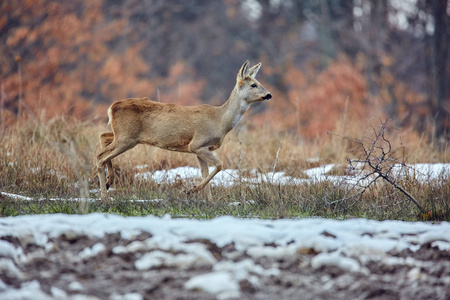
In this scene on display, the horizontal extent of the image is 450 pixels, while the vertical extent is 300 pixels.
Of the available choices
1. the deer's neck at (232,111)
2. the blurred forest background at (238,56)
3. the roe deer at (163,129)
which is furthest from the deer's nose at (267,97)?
the blurred forest background at (238,56)

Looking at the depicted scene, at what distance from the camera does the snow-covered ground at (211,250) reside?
135 inches

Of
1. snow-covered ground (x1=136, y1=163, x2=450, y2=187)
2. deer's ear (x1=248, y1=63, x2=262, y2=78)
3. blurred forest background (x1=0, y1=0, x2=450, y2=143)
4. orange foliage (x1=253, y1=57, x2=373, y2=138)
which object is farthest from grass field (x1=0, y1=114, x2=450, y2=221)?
orange foliage (x1=253, y1=57, x2=373, y2=138)

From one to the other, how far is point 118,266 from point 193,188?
3474 millimetres

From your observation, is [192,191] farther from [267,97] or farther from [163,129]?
[267,97]

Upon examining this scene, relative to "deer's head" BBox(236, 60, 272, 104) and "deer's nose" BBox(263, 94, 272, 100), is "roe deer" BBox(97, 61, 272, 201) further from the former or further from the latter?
"deer's nose" BBox(263, 94, 272, 100)

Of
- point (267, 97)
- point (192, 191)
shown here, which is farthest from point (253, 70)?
point (192, 191)

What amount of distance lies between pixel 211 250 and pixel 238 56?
27928mm

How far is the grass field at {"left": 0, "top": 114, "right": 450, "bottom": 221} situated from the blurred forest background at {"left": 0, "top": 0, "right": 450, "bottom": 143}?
2598 millimetres

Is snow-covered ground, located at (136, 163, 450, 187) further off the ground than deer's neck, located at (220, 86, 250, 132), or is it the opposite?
deer's neck, located at (220, 86, 250, 132)

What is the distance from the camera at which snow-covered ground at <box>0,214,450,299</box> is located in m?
3.43

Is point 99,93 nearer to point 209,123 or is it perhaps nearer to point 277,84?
point 277,84

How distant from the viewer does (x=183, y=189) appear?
718 cm

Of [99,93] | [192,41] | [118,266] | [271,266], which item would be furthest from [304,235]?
[192,41]

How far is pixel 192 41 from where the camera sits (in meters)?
32.4
